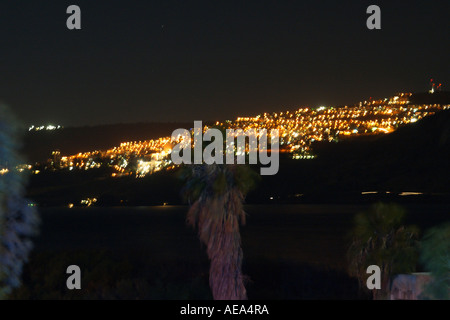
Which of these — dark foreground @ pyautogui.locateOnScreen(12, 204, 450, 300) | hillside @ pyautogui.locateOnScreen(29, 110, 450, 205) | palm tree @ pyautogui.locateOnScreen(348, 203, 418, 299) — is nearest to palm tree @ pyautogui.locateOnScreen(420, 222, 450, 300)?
palm tree @ pyautogui.locateOnScreen(348, 203, 418, 299)

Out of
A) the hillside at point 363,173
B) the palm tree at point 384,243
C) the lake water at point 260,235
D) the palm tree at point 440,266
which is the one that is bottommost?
the palm tree at point 440,266

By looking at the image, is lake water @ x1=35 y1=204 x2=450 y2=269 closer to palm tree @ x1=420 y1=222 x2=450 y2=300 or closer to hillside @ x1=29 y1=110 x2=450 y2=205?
hillside @ x1=29 y1=110 x2=450 y2=205

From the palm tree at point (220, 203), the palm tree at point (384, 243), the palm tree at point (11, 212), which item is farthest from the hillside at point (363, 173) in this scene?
the palm tree at point (11, 212)

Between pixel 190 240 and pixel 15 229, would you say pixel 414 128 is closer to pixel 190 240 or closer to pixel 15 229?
pixel 190 240

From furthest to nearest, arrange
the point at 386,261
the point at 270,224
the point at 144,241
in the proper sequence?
the point at 270,224
the point at 144,241
the point at 386,261

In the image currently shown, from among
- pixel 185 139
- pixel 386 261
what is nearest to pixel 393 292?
pixel 386 261

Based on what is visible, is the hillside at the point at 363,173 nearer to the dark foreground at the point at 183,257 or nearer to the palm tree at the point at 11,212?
the dark foreground at the point at 183,257
